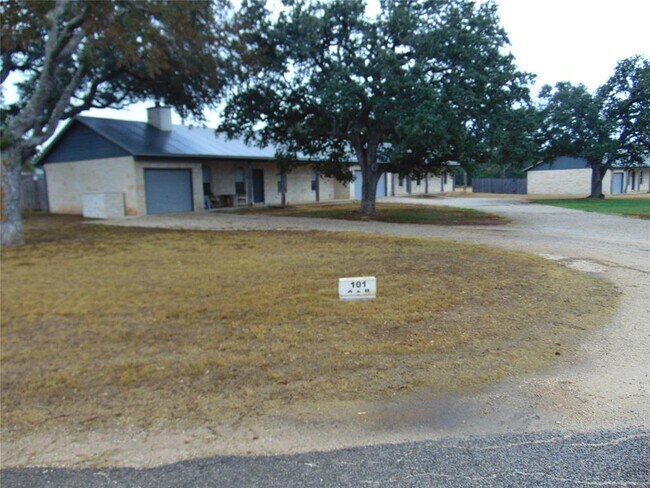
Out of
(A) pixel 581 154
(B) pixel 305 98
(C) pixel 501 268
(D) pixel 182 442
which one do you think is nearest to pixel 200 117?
(B) pixel 305 98

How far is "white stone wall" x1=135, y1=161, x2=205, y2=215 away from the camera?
2152cm

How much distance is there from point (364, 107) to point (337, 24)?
9.85ft

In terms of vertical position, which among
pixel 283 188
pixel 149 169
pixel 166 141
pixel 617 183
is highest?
pixel 166 141

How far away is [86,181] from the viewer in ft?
78.5

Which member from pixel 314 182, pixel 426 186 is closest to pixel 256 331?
pixel 314 182

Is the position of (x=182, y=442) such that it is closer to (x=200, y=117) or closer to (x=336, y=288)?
(x=336, y=288)

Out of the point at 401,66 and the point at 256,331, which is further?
the point at 401,66

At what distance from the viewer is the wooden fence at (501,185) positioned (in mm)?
50697

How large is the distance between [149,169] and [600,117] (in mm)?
29688

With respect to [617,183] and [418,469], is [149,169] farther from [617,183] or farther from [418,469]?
[617,183]

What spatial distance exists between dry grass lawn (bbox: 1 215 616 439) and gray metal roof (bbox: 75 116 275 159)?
14.1 metres

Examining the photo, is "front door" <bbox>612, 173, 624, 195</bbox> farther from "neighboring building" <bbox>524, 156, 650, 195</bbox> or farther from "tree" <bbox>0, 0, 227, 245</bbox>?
"tree" <bbox>0, 0, 227, 245</bbox>

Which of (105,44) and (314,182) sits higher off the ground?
(105,44)

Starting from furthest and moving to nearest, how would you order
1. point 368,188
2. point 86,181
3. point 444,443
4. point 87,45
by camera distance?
point 86,181, point 368,188, point 87,45, point 444,443
